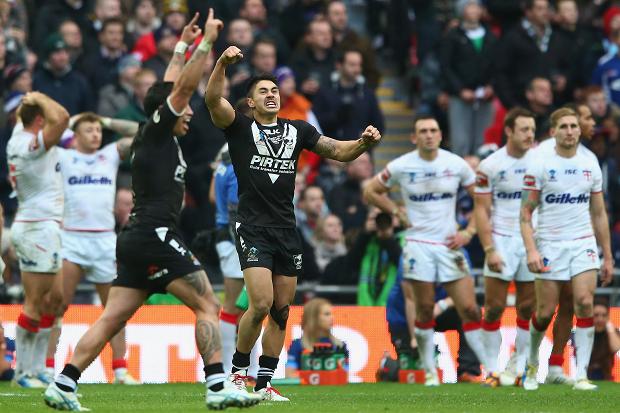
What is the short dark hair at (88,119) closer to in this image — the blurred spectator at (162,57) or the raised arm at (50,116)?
the raised arm at (50,116)

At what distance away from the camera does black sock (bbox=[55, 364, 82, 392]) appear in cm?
1086

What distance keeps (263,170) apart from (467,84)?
34.4 ft

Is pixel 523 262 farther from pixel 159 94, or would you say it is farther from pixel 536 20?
pixel 536 20

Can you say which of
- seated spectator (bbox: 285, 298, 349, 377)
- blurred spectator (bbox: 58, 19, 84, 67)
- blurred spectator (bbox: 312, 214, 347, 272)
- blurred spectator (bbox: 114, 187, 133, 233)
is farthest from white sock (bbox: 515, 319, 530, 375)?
blurred spectator (bbox: 58, 19, 84, 67)

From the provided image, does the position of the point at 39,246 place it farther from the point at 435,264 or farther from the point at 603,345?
the point at 603,345

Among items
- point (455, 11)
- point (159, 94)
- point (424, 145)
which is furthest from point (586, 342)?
point (455, 11)

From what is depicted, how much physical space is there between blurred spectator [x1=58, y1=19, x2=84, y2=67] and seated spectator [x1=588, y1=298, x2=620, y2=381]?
29.2 ft

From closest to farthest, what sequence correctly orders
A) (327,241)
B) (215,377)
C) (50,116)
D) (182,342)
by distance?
(215,377) → (50,116) → (182,342) → (327,241)

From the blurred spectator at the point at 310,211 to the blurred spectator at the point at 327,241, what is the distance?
193mm

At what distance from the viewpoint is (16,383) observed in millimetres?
15500

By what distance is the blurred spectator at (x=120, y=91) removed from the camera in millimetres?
20484

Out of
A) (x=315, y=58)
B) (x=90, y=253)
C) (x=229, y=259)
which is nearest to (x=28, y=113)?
(x=90, y=253)

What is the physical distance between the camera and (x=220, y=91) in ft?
39.6

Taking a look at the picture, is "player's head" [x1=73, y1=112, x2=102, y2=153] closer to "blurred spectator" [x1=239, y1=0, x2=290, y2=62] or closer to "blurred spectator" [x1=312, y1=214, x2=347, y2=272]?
"blurred spectator" [x1=312, y1=214, x2=347, y2=272]
